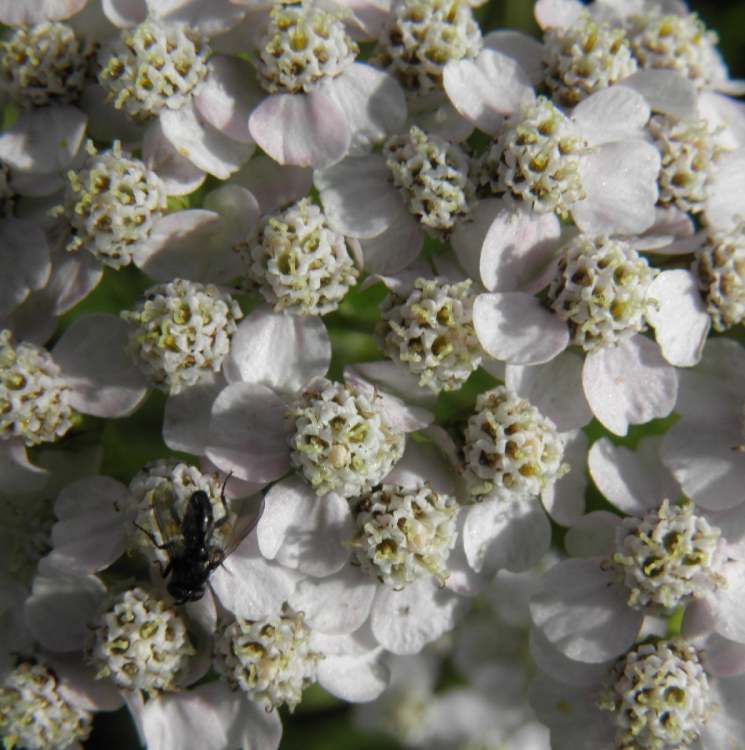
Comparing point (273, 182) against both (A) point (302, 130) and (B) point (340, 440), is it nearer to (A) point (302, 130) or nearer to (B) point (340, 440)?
(A) point (302, 130)

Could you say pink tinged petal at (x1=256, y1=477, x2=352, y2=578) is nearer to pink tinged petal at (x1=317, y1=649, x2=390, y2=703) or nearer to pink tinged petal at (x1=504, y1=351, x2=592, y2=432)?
pink tinged petal at (x1=317, y1=649, x2=390, y2=703)

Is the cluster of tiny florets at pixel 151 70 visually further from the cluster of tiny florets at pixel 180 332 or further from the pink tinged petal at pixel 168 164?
the cluster of tiny florets at pixel 180 332

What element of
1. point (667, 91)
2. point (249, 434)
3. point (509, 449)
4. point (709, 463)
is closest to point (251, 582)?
point (249, 434)

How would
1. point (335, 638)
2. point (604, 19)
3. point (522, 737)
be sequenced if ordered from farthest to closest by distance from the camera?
1. point (522, 737)
2. point (604, 19)
3. point (335, 638)

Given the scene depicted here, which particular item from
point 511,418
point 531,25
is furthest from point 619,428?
point 531,25

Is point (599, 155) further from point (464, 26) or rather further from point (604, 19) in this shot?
point (604, 19)

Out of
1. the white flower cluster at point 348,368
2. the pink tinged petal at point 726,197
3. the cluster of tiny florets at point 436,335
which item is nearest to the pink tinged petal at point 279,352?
the white flower cluster at point 348,368
